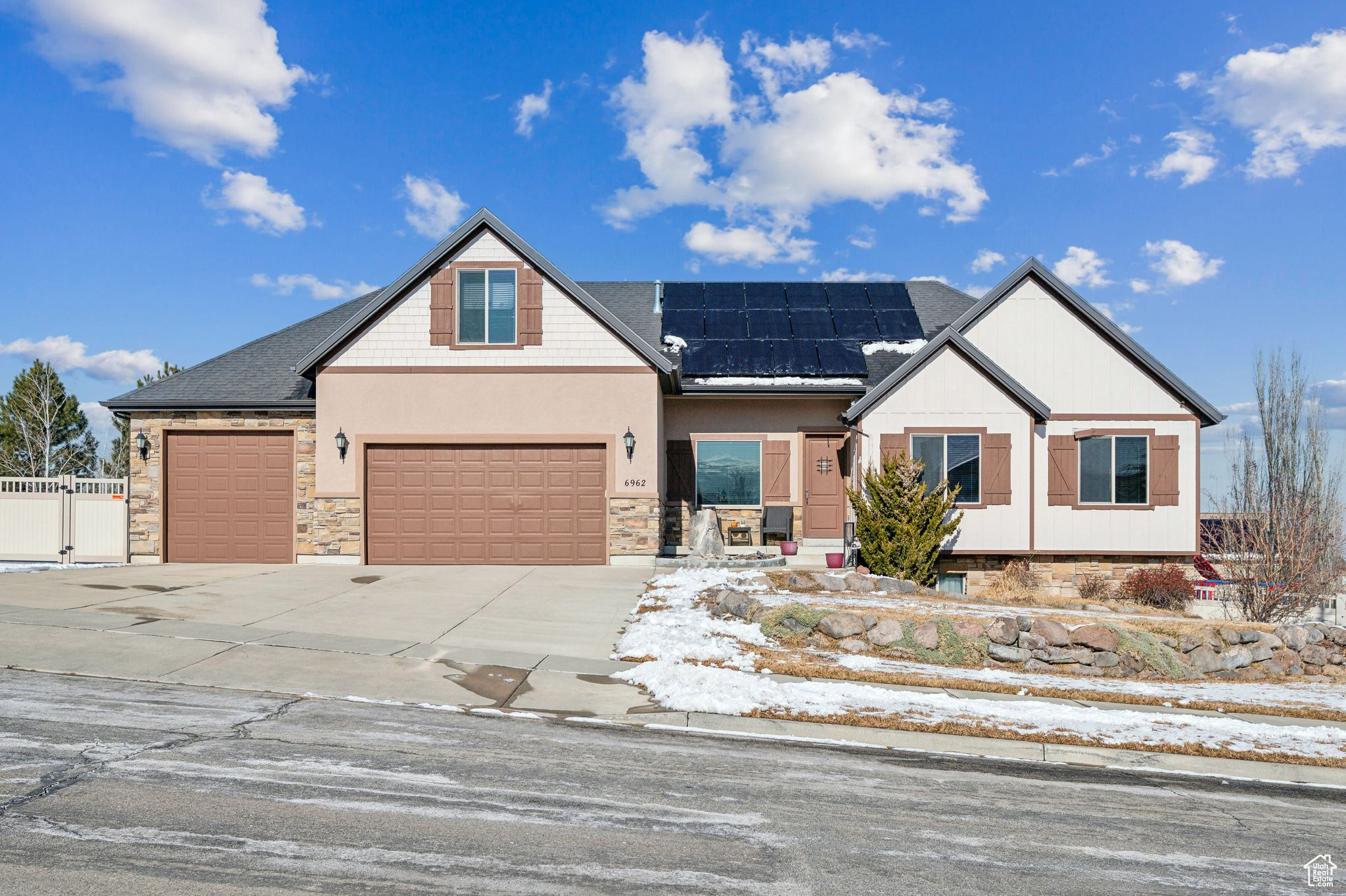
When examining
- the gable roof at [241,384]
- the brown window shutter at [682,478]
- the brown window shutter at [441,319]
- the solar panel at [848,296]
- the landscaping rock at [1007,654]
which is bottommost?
the landscaping rock at [1007,654]

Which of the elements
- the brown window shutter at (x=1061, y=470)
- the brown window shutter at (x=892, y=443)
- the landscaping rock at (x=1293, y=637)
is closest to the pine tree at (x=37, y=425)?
the brown window shutter at (x=892, y=443)

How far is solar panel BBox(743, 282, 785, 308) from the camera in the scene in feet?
70.9

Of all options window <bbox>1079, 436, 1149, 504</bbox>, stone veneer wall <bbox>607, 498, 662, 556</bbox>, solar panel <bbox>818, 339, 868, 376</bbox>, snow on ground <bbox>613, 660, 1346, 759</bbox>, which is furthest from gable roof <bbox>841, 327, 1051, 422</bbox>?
snow on ground <bbox>613, 660, 1346, 759</bbox>

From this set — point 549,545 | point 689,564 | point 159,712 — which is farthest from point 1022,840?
point 549,545

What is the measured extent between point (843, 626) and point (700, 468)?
901 centimetres

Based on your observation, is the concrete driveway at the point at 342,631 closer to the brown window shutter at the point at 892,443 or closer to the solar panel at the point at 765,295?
the brown window shutter at the point at 892,443

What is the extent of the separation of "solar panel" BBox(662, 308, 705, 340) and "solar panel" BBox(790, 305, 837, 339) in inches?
88.8

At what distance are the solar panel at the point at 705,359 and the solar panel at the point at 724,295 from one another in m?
1.95

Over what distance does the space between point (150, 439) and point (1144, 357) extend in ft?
66.4

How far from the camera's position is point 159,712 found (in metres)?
6.79

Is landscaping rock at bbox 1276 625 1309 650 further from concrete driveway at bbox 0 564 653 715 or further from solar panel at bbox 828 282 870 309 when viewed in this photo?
solar panel at bbox 828 282 870 309

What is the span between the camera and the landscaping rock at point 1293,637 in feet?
35.9

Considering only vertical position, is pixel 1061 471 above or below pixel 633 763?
above

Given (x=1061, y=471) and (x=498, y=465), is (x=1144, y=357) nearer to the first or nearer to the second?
(x=1061, y=471)
